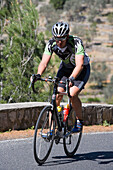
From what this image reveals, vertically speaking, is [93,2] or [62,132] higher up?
[93,2]

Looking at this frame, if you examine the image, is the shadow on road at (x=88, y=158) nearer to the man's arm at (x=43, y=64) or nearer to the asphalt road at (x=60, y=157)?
the asphalt road at (x=60, y=157)

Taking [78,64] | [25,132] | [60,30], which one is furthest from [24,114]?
[60,30]

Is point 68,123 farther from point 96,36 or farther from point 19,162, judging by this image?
point 96,36

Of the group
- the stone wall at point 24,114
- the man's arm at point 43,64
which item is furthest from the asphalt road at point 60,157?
the man's arm at point 43,64

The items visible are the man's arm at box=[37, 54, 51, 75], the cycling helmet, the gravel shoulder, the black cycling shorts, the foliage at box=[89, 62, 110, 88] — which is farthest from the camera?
the foliage at box=[89, 62, 110, 88]

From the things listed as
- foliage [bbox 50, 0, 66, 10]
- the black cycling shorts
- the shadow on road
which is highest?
foliage [bbox 50, 0, 66, 10]

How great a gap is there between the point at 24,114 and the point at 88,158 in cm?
212

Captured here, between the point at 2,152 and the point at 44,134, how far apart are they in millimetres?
1044

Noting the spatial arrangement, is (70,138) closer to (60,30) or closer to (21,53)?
(60,30)

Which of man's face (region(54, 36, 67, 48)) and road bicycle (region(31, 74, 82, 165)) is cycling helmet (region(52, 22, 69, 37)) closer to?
man's face (region(54, 36, 67, 48))

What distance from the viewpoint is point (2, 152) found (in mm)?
5637

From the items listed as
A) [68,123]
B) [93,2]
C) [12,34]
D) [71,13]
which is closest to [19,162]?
[68,123]

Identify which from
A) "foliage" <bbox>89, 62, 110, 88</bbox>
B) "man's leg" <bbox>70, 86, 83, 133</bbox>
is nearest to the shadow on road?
"man's leg" <bbox>70, 86, 83, 133</bbox>

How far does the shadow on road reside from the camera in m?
5.25
